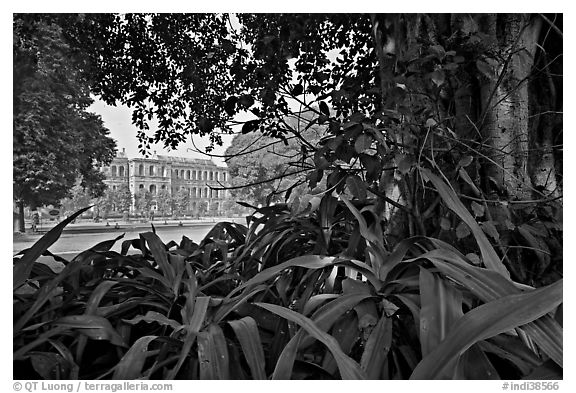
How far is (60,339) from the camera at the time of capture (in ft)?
1.88

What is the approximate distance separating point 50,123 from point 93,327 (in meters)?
0.54

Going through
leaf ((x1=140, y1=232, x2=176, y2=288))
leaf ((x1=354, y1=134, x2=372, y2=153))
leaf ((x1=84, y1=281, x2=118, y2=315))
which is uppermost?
leaf ((x1=354, y1=134, x2=372, y2=153))

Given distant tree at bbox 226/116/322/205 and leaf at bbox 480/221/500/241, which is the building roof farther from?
leaf at bbox 480/221/500/241

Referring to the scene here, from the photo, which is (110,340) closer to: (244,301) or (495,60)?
(244,301)

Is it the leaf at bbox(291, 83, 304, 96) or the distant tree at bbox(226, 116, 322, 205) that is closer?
the leaf at bbox(291, 83, 304, 96)

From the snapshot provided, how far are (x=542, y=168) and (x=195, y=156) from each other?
862mm

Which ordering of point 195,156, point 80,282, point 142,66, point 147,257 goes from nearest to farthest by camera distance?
1. point 80,282
2. point 147,257
3. point 195,156
4. point 142,66

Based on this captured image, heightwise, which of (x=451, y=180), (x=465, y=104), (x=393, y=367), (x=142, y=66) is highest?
(x=142, y=66)

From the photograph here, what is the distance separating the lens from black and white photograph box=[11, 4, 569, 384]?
1.65 feet

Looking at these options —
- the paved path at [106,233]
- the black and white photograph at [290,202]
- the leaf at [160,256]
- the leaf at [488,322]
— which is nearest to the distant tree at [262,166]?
the black and white photograph at [290,202]

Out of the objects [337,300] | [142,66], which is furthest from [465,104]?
[142,66]

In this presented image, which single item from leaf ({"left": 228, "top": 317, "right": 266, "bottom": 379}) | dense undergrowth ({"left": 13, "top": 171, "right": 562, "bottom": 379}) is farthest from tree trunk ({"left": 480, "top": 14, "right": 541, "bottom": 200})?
leaf ({"left": 228, "top": 317, "right": 266, "bottom": 379})

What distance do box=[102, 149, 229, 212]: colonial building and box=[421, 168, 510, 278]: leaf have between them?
626mm

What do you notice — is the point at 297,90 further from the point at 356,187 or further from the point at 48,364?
the point at 48,364
